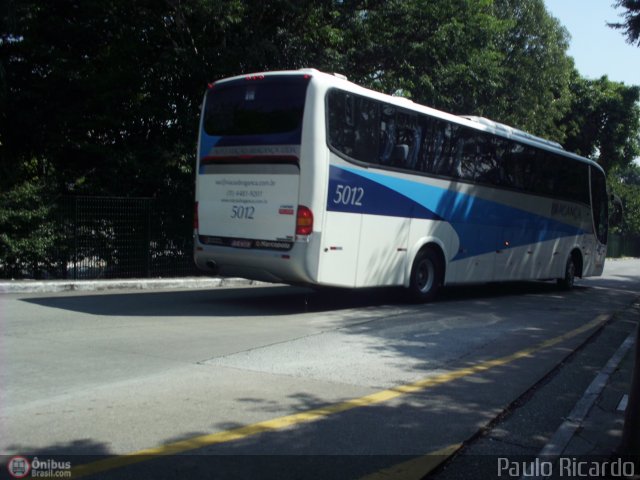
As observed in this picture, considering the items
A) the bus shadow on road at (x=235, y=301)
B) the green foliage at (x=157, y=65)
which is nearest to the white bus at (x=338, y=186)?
the bus shadow on road at (x=235, y=301)

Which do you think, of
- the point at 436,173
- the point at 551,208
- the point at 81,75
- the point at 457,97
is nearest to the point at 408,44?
the point at 457,97

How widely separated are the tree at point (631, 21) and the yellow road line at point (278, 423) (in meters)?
7.36

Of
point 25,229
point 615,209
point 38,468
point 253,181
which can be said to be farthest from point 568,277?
point 38,468

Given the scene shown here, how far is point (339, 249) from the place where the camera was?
406 inches

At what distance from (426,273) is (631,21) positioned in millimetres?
5912

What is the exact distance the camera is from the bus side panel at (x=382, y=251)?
10.8 meters

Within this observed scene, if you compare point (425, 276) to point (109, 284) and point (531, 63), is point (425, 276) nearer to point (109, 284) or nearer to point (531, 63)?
point (109, 284)

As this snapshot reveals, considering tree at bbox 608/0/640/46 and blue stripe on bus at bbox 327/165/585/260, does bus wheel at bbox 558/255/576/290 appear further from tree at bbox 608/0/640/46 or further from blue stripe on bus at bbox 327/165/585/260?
tree at bbox 608/0/640/46

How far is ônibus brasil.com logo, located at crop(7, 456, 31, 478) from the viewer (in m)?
3.64

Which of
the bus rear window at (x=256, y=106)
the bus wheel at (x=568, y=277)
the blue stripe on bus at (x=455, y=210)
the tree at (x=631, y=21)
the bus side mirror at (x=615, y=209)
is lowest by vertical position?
the bus wheel at (x=568, y=277)

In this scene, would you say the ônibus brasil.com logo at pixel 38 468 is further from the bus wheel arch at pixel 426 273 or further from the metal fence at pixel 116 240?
the metal fence at pixel 116 240

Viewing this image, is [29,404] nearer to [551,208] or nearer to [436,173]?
[436,173]

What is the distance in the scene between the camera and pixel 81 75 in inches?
656

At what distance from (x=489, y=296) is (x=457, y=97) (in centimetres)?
822
